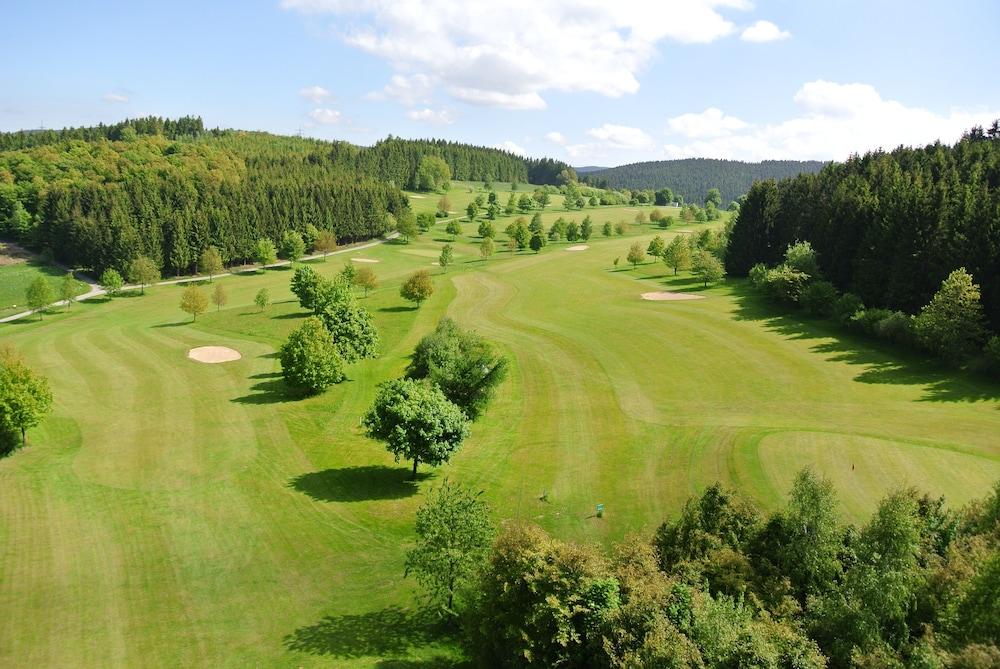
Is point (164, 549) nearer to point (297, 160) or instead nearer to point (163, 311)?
point (163, 311)

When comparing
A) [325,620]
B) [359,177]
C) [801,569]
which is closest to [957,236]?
[801,569]

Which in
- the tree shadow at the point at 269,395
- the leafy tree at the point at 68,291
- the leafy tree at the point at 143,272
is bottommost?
the tree shadow at the point at 269,395

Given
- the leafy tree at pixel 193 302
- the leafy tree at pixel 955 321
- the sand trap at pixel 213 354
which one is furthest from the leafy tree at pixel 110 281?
the leafy tree at pixel 955 321

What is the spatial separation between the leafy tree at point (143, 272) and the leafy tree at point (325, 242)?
115ft

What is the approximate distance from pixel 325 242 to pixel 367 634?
12073 cm

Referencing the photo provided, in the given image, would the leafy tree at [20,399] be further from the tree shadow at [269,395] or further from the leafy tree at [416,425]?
the leafy tree at [416,425]

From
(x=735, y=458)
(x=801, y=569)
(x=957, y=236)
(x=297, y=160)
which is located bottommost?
(x=735, y=458)

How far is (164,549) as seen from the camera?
32.8m

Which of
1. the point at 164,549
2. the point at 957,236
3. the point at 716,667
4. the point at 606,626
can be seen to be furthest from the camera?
the point at 957,236

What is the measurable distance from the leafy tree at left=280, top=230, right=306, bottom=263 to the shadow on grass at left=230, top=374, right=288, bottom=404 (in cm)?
7795

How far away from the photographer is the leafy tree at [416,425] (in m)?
39.1

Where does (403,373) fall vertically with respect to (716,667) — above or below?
below

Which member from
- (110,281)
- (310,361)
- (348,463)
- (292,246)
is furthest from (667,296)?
(110,281)

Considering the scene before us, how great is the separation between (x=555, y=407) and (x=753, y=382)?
64.3ft
